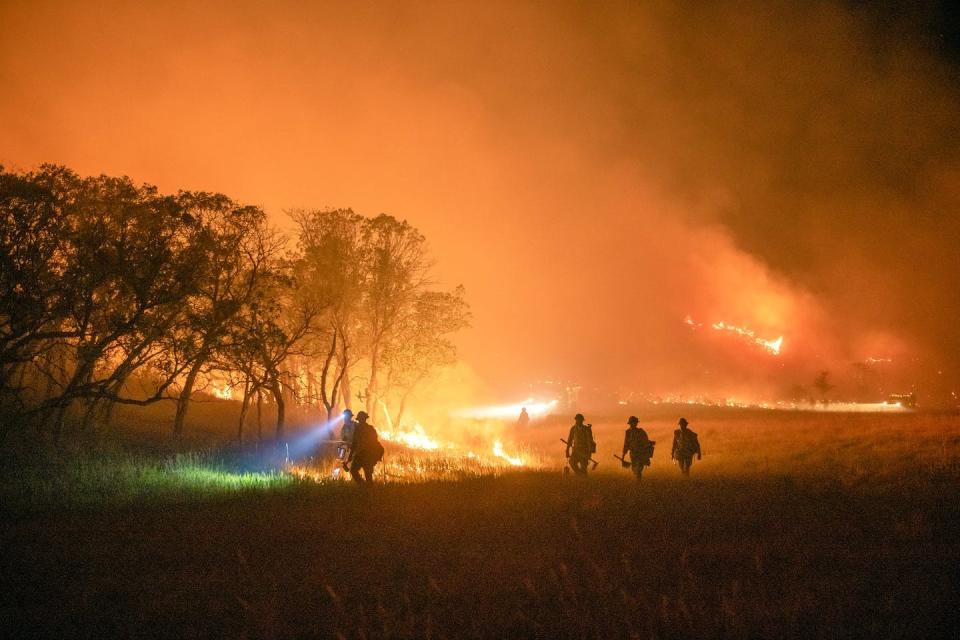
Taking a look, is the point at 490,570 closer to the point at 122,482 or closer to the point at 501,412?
the point at 122,482

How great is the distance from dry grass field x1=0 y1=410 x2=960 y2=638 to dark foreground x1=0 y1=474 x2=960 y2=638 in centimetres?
3

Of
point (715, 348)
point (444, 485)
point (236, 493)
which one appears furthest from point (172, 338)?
point (715, 348)

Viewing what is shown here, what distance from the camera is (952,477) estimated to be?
15805 mm

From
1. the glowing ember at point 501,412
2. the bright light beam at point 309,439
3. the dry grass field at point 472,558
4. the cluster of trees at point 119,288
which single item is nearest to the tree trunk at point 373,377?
the bright light beam at point 309,439

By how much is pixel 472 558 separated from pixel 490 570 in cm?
64

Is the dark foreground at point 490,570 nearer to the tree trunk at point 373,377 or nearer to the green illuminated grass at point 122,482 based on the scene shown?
the green illuminated grass at point 122,482

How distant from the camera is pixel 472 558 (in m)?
7.73

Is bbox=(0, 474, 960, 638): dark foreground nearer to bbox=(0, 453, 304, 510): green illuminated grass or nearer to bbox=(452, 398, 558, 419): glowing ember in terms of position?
bbox=(0, 453, 304, 510): green illuminated grass

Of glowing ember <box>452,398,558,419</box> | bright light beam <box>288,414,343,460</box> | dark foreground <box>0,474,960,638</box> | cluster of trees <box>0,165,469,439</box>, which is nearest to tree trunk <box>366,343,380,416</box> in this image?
bright light beam <box>288,414,343,460</box>

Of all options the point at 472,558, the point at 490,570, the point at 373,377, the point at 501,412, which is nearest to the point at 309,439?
the point at 373,377

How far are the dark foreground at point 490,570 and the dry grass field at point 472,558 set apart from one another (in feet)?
0.10

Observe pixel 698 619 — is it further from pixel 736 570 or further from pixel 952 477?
pixel 952 477

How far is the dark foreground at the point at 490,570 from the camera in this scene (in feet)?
18.0

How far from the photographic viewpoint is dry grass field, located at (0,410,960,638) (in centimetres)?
552
